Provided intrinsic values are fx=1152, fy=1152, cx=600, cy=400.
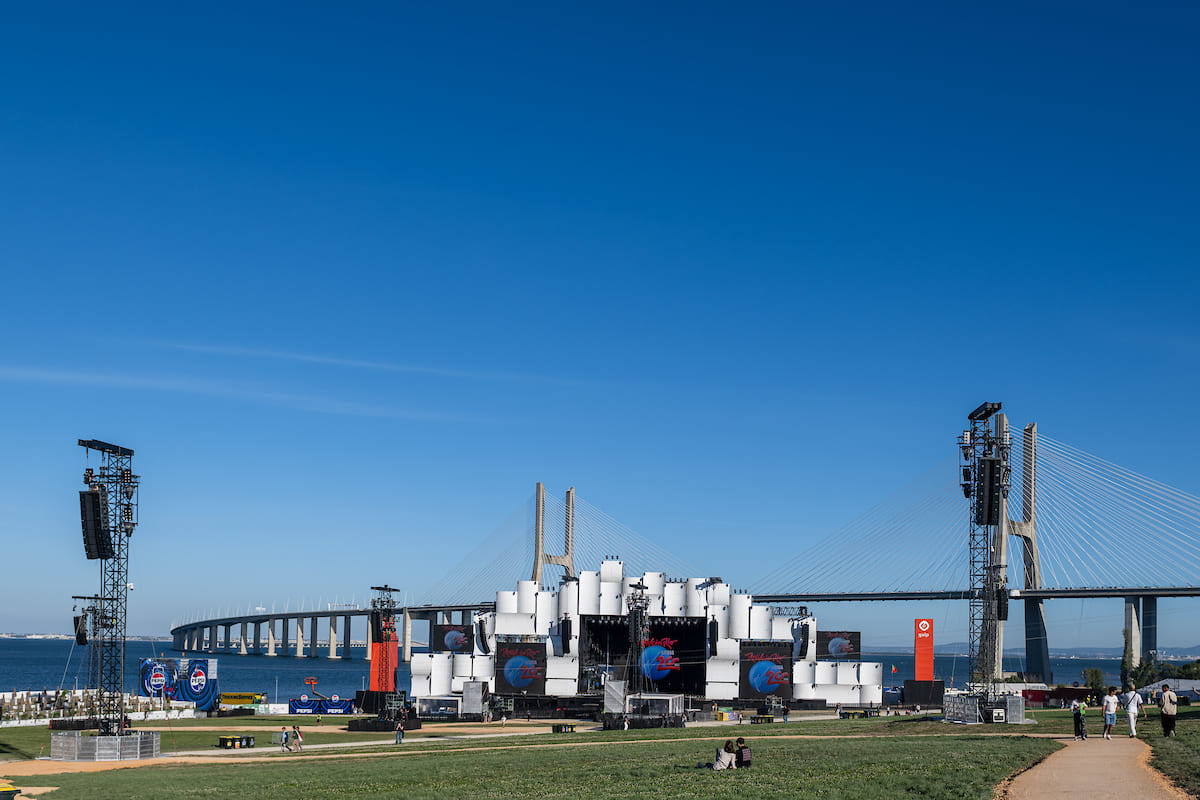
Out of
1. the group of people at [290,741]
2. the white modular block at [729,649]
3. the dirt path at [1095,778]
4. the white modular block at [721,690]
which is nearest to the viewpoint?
the dirt path at [1095,778]

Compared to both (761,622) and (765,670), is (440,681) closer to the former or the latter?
(765,670)

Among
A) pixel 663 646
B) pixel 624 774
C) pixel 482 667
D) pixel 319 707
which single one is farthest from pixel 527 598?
pixel 624 774

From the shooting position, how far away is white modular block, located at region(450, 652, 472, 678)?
106 metres

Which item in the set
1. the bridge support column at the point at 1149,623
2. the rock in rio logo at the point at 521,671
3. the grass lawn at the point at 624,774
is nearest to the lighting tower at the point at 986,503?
the grass lawn at the point at 624,774

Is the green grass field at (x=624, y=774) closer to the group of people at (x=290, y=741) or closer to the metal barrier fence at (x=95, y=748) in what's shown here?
the metal barrier fence at (x=95, y=748)

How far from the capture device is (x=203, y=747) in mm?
63594

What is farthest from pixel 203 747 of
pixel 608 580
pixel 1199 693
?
pixel 1199 693

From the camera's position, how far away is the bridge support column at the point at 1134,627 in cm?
12800

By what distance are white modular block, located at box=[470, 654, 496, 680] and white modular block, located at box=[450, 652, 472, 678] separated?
0.40m

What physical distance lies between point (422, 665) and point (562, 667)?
13.2 meters

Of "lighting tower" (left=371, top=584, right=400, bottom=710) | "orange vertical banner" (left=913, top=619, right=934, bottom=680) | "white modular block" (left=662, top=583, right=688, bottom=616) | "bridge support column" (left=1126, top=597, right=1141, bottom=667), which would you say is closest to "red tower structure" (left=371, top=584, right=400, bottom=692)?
"lighting tower" (left=371, top=584, right=400, bottom=710)

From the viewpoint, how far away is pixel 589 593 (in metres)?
111

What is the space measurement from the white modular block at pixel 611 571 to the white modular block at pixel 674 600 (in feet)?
15.2

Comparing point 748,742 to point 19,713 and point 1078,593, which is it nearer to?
point 19,713
